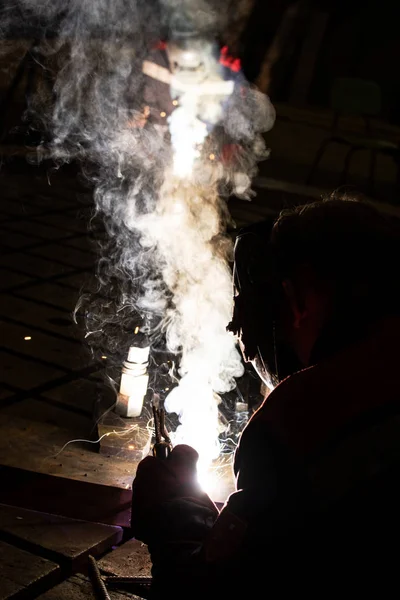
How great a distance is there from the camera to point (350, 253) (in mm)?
1655

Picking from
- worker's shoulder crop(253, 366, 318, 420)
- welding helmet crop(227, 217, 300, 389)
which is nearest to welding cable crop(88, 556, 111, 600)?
welding helmet crop(227, 217, 300, 389)

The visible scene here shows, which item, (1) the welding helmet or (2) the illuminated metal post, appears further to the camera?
(2) the illuminated metal post

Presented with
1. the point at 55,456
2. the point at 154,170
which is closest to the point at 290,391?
the point at 55,456

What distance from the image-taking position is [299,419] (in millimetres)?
1455

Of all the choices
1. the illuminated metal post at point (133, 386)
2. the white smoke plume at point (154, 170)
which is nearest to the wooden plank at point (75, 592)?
the white smoke plume at point (154, 170)

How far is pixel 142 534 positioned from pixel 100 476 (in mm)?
1368

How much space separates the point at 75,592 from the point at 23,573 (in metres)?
0.19

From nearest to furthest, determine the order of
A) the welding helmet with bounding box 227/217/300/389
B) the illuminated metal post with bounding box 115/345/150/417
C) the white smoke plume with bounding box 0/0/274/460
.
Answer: the welding helmet with bounding box 227/217/300/389 → the illuminated metal post with bounding box 115/345/150/417 → the white smoke plume with bounding box 0/0/274/460

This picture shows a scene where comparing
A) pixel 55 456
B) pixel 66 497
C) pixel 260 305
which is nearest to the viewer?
pixel 260 305

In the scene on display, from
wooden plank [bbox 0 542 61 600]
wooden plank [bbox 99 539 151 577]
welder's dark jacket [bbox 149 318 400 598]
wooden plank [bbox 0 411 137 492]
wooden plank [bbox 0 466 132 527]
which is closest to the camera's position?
welder's dark jacket [bbox 149 318 400 598]

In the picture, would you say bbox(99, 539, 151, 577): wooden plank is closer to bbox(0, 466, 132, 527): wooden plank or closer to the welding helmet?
bbox(0, 466, 132, 527): wooden plank

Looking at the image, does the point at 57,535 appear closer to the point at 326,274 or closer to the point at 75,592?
the point at 75,592

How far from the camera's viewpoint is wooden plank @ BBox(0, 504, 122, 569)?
2820 millimetres

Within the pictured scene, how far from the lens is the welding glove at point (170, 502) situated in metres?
1.98
